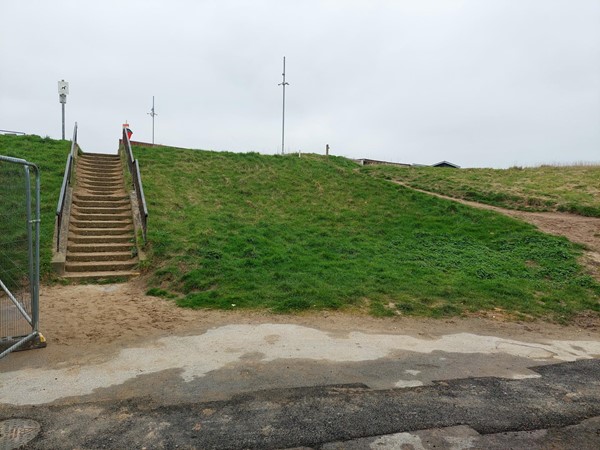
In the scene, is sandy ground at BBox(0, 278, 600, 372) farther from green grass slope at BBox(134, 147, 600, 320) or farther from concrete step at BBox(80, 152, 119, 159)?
concrete step at BBox(80, 152, 119, 159)

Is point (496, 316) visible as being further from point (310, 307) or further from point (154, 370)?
point (154, 370)

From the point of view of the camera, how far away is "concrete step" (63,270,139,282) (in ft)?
30.0

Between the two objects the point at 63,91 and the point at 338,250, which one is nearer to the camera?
the point at 338,250

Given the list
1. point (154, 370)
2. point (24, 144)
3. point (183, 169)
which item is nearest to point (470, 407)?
point (154, 370)

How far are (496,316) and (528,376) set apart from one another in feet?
9.50

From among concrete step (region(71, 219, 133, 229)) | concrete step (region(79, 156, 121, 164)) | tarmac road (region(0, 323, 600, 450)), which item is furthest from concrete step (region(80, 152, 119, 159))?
tarmac road (region(0, 323, 600, 450))

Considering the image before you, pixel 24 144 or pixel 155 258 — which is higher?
pixel 24 144

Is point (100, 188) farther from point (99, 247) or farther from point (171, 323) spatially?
A: point (171, 323)

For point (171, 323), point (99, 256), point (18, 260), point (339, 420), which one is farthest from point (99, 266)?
point (339, 420)

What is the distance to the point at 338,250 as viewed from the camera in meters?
11.0

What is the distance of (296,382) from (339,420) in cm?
91

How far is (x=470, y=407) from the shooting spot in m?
4.01

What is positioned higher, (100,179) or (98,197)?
(100,179)

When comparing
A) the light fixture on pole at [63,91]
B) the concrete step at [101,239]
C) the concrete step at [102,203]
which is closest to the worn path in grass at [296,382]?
the concrete step at [101,239]
